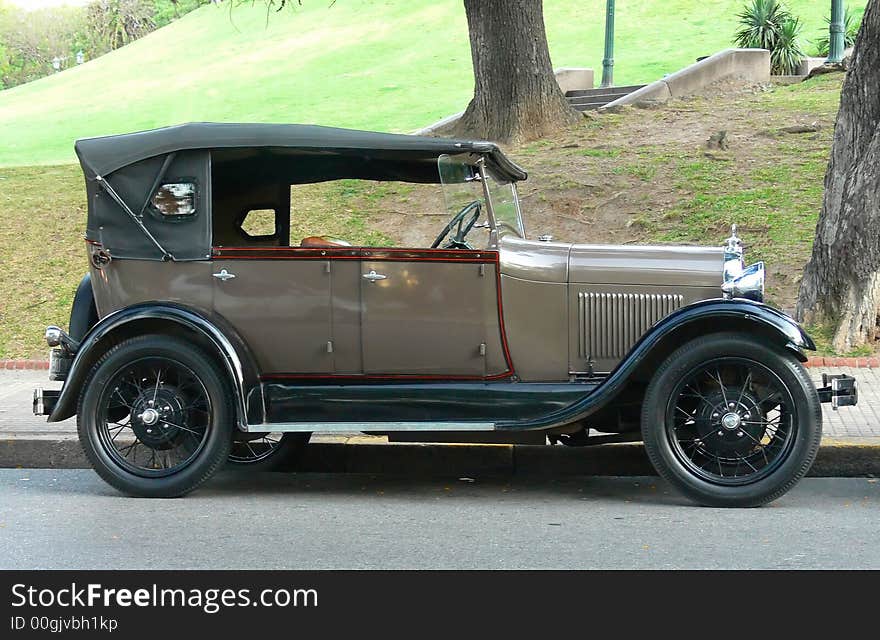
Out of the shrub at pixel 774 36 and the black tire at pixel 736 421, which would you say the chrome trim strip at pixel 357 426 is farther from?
the shrub at pixel 774 36

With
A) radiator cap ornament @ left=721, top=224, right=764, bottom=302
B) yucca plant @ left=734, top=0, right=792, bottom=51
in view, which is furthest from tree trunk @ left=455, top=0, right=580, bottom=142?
radiator cap ornament @ left=721, top=224, right=764, bottom=302

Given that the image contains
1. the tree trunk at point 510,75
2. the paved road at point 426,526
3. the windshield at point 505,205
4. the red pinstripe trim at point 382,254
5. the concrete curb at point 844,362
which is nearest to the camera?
the paved road at point 426,526

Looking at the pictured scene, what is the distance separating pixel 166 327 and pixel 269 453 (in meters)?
1.18

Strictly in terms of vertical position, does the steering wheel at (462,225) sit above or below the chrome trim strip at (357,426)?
above

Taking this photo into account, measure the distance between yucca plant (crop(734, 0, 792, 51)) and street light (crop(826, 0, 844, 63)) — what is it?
5.24ft

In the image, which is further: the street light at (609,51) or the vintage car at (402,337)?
the street light at (609,51)

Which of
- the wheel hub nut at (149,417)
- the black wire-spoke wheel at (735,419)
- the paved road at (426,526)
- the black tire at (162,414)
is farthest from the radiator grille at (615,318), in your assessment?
the wheel hub nut at (149,417)

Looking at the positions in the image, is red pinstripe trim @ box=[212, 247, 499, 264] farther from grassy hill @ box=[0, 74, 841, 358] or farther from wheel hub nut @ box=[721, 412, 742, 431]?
grassy hill @ box=[0, 74, 841, 358]

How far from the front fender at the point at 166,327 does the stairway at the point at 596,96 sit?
16.0 m

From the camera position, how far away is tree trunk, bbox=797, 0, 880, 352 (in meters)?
9.61

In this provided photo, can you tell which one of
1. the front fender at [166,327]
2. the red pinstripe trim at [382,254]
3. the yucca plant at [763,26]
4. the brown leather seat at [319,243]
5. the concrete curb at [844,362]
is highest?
the yucca plant at [763,26]

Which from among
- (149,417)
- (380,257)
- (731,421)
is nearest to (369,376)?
(380,257)

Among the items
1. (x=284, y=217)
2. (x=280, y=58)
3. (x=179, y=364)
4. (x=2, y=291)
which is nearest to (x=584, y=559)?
(x=179, y=364)

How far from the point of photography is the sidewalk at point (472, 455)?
265 inches
